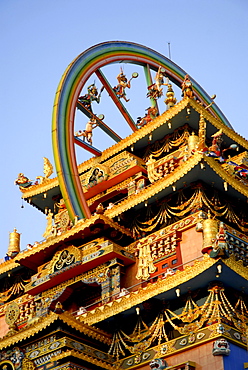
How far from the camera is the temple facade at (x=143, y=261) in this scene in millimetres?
18969

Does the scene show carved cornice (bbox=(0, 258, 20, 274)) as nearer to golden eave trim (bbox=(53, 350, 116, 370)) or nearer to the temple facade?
the temple facade

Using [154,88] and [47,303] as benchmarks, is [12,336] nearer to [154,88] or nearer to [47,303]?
[47,303]

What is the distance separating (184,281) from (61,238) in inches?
256

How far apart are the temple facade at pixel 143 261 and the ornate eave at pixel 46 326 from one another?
38 mm

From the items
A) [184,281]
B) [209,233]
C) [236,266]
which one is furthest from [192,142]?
[184,281]

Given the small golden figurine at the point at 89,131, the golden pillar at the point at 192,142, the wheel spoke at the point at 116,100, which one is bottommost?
the golden pillar at the point at 192,142

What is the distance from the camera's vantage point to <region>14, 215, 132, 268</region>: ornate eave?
2359 centimetres

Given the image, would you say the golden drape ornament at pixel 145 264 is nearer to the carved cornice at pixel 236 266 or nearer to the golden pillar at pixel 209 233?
the golden pillar at pixel 209 233

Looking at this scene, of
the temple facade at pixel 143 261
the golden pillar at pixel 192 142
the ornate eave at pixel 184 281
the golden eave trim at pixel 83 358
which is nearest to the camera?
the golden eave trim at pixel 83 358

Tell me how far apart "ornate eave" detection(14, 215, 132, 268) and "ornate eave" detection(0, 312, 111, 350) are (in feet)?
14.2

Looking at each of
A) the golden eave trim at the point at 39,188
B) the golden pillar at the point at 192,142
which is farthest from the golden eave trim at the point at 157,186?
the golden eave trim at the point at 39,188

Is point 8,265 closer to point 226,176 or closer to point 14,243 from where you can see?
point 14,243

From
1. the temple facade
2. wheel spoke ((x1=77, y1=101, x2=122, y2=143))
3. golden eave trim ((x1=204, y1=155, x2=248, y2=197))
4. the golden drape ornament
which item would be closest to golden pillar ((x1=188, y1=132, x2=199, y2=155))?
the temple facade

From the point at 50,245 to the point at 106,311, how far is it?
14.9 ft
